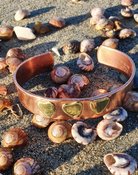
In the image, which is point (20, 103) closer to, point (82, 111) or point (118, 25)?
point (82, 111)

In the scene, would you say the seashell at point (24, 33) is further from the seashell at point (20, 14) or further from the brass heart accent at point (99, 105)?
the brass heart accent at point (99, 105)

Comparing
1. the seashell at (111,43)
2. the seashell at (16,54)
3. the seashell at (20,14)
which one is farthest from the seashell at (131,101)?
the seashell at (20,14)

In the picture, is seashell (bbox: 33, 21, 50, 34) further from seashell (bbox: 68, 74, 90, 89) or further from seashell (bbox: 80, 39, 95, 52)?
seashell (bbox: 68, 74, 90, 89)

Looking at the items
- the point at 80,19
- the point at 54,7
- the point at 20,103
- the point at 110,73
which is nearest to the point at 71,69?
the point at 110,73

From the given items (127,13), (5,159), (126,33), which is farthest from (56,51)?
(5,159)

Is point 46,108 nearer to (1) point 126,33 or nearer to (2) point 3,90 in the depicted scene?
(2) point 3,90
